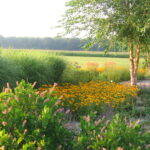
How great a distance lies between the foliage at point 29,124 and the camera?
2.17 meters

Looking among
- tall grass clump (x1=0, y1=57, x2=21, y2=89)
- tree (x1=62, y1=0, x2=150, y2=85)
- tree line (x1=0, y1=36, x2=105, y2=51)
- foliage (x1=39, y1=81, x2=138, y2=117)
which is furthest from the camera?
tree line (x1=0, y1=36, x2=105, y2=51)

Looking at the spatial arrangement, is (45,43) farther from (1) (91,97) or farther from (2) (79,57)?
(1) (91,97)

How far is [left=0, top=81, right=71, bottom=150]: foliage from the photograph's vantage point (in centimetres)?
217

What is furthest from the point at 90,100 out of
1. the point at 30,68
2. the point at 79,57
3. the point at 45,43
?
the point at 45,43

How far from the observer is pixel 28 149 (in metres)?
2.06

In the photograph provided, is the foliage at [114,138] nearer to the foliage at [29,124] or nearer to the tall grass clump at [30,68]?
the foliage at [29,124]

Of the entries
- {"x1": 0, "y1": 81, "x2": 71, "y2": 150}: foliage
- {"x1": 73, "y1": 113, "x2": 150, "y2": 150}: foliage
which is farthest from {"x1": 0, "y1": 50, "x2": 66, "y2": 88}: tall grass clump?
{"x1": 73, "y1": 113, "x2": 150, "y2": 150}: foliage

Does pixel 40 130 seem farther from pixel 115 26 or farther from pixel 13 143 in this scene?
pixel 115 26

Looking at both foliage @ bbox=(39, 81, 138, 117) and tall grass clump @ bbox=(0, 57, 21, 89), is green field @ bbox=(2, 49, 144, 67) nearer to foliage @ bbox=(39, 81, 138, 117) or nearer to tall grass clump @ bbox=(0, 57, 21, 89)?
tall grass clump @ bbox=(0, 57, 21, 89)

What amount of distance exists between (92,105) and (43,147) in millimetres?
3911

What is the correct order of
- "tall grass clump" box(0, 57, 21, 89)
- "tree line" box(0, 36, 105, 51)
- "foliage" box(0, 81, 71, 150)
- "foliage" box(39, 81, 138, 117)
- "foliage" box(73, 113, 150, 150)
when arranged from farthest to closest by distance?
"tree line" box(0, 36, 105, 51)
"tall grass clump" box(0, 57, 21, 89)
"foliage" box(39, 81, 138, 117)
"foliage" box(0, 81, 71, 150)
"foliage" box(73, 113, 150, 150)

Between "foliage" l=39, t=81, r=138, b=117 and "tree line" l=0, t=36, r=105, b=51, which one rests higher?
"tree line" l=0, t=36, r=105, b=51

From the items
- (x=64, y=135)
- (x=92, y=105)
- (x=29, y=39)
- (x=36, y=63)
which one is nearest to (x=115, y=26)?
(x=36, y=63)

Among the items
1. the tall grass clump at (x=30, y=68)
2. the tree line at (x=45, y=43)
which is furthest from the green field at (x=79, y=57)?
the tree line at (x=45, y=43)
